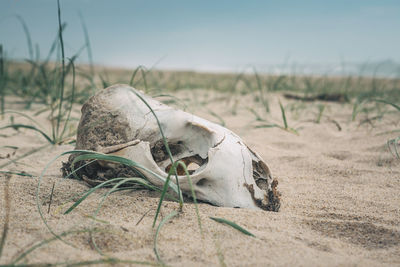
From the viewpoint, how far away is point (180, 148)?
189 cm

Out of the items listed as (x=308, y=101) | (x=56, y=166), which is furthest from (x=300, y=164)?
(x=308, y=101)

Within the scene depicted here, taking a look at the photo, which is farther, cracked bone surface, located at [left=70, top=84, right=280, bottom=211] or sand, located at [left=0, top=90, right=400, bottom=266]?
cracked bone surface, located at [left=70, top=84, right=280, bottom=211]

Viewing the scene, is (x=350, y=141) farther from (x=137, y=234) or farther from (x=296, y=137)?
(x=137, y=234)

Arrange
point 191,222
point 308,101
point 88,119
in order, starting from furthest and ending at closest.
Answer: point 308,101, point 88,119, point 191,222

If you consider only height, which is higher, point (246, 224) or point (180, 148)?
point (180, 148)

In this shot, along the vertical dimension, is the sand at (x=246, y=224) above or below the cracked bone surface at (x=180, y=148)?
below

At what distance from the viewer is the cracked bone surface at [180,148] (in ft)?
5.49

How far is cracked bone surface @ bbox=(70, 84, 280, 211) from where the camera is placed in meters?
1.67

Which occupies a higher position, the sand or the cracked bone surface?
the cracked bone surface

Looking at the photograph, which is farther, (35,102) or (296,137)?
(35,102)

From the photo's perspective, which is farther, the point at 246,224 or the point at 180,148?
the point at 180,148

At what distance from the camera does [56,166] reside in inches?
92.4

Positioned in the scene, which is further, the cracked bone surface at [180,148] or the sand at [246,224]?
the cracked bone surface at [180,148]

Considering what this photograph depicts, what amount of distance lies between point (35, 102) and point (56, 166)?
99.2 inches
